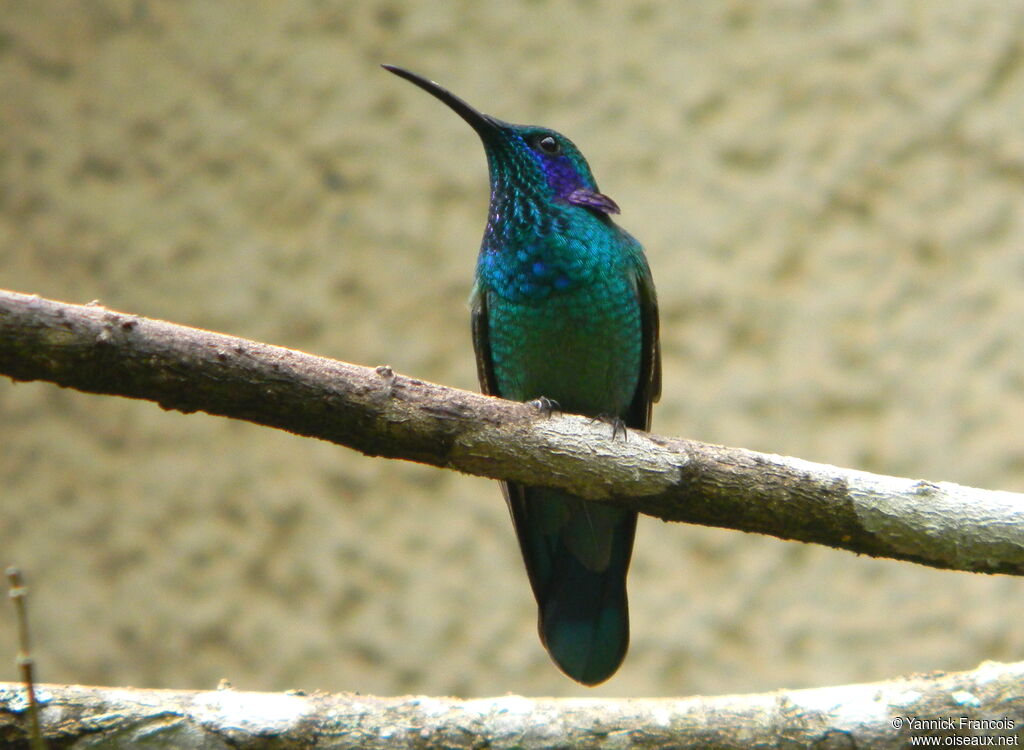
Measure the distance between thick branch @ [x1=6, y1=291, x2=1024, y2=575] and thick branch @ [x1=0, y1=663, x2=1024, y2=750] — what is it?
218mm

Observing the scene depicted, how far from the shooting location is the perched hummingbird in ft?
6.81

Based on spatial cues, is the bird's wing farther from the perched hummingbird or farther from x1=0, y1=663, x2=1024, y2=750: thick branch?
x1=0, y1=663, x2=1024, y2=750: thick branch

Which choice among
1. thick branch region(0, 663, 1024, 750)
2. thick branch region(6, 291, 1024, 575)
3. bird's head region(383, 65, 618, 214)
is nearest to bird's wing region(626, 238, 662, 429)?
bird's head region(383, 65, 618, 214)

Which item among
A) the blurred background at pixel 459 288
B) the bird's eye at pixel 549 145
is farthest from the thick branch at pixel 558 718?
the blurred background at pixel 459 288

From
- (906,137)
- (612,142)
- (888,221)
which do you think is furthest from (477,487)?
(906,137)

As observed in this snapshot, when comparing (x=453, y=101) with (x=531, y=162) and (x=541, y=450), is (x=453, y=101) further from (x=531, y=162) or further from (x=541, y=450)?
(x=541, y=450)

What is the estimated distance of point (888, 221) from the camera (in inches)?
127

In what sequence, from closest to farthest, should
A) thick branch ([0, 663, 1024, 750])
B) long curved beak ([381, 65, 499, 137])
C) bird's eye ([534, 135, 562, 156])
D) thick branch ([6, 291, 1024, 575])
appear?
thick branch ([6, 291, 1024, 575]) < thick branch ([0, 663, 1024, 750]) < long curved beak ([381, 65, 499, 137]) < bird's eye ([534, 135, 562, 156])

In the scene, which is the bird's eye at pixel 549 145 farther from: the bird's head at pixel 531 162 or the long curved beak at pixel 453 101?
the long curved beak at pixel 453 101

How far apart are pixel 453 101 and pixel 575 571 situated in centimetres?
100

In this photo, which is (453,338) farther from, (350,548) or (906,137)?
(906,137)

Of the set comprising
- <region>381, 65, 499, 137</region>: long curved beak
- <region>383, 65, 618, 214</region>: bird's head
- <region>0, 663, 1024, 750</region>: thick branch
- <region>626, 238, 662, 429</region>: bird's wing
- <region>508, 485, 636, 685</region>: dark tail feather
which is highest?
<region>381, 65, 499, 137</region>: long curved beak

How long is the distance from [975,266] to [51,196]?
9.34 feet

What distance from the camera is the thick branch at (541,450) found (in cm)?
129
